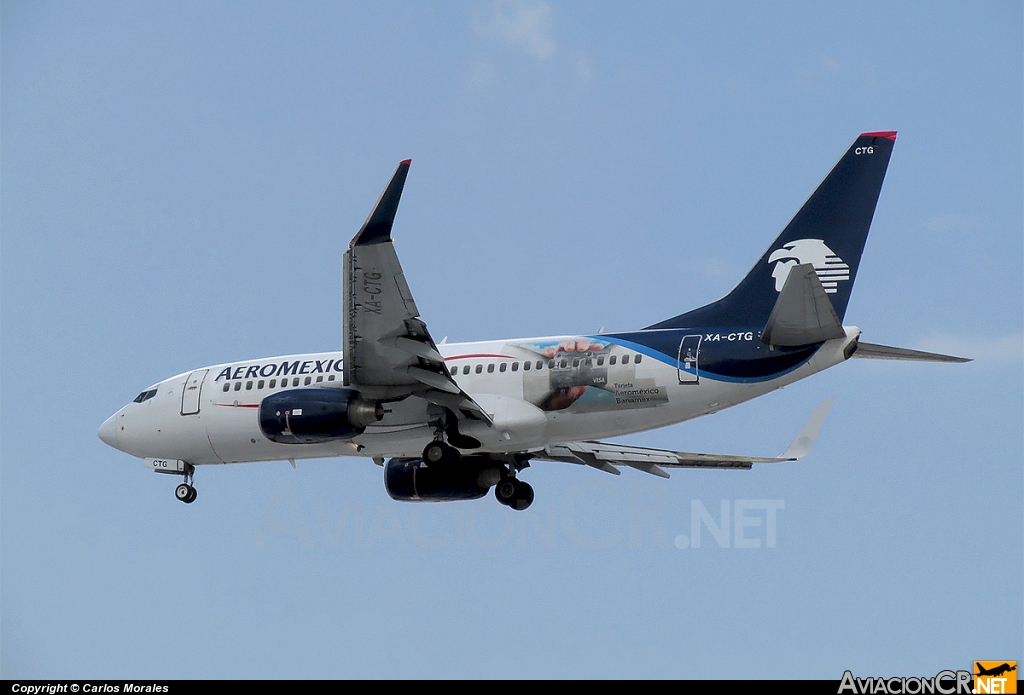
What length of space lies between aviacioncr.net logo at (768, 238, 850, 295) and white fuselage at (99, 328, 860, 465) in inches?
81.6

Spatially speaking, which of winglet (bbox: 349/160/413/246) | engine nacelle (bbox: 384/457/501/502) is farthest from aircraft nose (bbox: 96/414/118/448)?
winglet (bbox: 349/160/413/246)

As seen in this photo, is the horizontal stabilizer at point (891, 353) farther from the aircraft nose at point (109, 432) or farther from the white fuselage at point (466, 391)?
the aircraft nose at point (109, 432)

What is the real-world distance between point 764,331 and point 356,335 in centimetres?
864

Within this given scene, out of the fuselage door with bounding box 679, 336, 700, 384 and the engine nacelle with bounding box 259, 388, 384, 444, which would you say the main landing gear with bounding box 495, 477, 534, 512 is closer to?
the engine nacelle with bounding box 259, 388, 384, 444

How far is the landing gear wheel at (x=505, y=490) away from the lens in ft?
115

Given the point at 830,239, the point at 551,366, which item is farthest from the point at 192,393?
the point at 830,239

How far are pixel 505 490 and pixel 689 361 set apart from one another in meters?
7.48

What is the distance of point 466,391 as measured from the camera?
1250 inches

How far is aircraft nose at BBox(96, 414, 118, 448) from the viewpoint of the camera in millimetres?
36156

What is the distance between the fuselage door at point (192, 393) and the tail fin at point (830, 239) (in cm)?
1318

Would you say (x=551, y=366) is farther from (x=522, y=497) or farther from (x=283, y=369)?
(x=283, y=369)

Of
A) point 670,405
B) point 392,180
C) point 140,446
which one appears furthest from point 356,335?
point 140,446

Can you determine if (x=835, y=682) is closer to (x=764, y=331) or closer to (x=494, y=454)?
(x=764, y=331)

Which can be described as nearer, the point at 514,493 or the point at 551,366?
the point at 551,366
